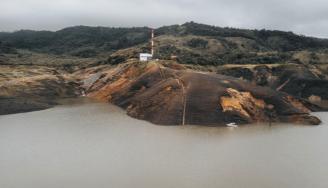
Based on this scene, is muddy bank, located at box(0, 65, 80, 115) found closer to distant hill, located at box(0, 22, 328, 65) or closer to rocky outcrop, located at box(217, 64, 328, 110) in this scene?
distant hill, located at box(0, 22, 328, 65)

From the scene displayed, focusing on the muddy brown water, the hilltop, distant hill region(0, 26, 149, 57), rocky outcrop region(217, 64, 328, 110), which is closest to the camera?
the muddy brown water

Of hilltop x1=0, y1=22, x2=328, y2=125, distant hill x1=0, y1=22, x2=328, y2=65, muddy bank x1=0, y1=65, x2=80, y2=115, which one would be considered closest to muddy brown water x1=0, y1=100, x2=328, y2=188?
hilltop x1=0, y1=22, x2=328, y2=125

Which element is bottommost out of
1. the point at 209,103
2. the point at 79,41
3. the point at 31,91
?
the point at 79,41

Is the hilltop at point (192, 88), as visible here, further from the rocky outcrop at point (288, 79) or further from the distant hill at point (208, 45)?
the distant hill at point (208, 45)

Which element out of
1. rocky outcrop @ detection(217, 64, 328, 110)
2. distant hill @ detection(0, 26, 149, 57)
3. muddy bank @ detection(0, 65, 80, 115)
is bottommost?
distant hill @ detection(0, 26, 149, 57)

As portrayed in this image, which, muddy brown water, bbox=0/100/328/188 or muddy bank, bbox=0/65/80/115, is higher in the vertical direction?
muddy brown water, bbox=0/100/328/188

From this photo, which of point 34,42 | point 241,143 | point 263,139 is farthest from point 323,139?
point 34,42

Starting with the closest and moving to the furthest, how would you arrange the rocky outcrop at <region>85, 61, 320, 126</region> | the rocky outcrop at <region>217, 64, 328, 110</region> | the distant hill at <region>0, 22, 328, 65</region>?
the rocky outcrop at <region>85, 61, 320, 126</region> < the rocky outcrop at <region>217, 64, 328, 110</region> < the distant hill at <region>0, 22, 328, 65</region>

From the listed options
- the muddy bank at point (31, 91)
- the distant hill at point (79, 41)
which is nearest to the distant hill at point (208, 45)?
the distant hill at point (79, 41)

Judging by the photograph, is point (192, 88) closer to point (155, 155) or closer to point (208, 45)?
point (155, 155)

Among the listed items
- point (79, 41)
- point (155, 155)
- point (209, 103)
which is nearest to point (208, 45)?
point (209, 103)
